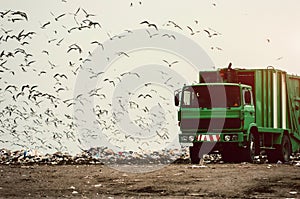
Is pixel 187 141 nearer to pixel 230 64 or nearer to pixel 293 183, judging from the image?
pixel 230 64

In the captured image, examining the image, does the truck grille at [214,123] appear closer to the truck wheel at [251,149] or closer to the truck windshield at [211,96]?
the truck windshield at [211,96]

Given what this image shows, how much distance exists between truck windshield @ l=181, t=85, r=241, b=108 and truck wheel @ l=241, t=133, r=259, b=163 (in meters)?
1.54

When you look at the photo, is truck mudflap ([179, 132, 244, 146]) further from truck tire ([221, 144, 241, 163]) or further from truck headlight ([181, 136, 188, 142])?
truck tire ([221, 144, 241, 163])

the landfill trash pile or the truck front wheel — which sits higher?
the truck front wheel

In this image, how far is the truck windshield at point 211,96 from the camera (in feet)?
60.8

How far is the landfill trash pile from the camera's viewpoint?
23.0 metres

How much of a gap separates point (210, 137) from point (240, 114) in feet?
3.86

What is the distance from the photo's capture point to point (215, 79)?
19.5 meters

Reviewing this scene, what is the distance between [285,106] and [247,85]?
2.28 meters

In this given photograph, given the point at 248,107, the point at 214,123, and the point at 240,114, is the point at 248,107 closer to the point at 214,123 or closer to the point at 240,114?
the point at 240,114

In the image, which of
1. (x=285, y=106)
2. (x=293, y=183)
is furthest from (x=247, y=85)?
(x=293, y=183)

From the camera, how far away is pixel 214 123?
18672 mm

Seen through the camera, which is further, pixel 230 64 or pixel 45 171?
pixel 230 64

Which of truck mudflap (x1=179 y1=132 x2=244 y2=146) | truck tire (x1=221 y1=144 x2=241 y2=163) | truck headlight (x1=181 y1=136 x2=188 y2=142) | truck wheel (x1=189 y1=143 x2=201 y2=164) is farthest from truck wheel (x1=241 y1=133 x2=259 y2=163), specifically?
truck headlight (x1=181 y1=136 x2=188 y2=142)
